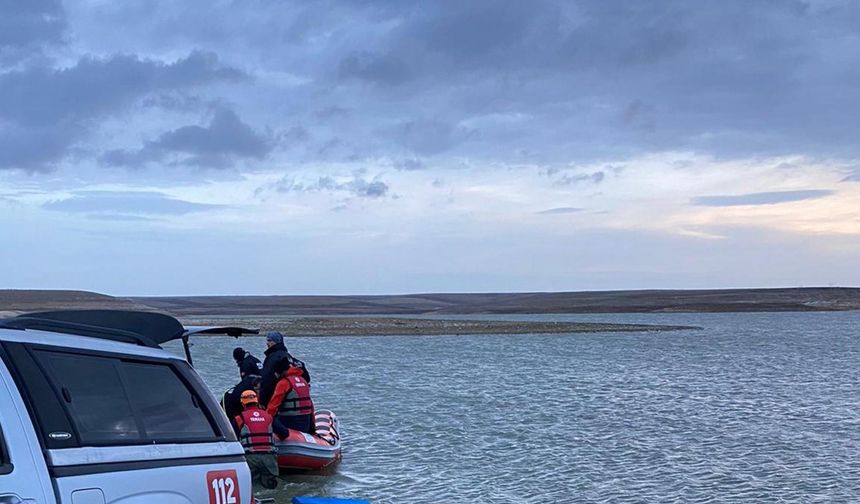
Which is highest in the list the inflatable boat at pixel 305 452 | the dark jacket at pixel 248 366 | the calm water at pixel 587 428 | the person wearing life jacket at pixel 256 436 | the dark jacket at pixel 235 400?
the dark jacket at pixel 248 366

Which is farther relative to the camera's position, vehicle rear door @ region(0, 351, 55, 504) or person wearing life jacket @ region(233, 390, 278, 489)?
person wearing life jacket @ region(233, 390, 278, 489)

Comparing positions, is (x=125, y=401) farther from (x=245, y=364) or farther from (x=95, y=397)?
(x=245, y=364)

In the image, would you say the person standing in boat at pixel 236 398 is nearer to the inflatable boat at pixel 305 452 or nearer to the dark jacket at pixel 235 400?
the dark jacket at pixel 235 400

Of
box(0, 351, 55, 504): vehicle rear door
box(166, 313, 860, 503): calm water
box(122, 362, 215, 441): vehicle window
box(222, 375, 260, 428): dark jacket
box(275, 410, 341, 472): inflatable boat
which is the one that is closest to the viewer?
box(0, 351, 55, 504): vehicle rear door

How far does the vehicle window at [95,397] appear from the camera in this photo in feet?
17.0

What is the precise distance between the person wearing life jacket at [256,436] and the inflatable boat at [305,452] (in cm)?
188

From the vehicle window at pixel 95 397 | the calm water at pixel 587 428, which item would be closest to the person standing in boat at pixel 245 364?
the calm water at pixel 587 428

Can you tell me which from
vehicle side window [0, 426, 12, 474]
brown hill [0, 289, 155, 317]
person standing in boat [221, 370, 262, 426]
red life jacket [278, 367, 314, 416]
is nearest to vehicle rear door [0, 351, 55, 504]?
vehicle side window [0, 426, 12, 474]

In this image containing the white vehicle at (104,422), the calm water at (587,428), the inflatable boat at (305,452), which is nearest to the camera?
the white vehicle at (104,422)

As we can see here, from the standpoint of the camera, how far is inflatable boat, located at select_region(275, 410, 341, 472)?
15.8 metres

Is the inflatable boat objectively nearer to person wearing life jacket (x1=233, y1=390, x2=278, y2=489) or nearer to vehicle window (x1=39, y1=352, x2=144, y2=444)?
person wearing life jacket (x1=233, y1=390, x2=278, y2=489)

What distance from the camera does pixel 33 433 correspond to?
4715mm

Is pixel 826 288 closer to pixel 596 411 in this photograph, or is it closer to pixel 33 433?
pixel 596 411

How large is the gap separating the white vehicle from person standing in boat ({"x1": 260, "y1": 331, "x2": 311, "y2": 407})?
7.91 metres
